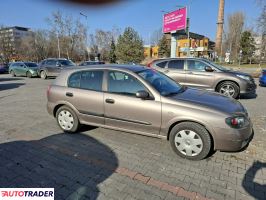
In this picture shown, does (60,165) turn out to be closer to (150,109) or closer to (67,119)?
(67,119)

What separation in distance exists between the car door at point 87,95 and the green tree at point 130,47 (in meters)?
42.4

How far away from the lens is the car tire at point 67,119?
507 cm

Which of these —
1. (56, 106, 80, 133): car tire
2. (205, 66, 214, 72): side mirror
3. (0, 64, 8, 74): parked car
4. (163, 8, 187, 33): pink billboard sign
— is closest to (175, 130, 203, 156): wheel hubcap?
(56, 106, 80, 133): car tire

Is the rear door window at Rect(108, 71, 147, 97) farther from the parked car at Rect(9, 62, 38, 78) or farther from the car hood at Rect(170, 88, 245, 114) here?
the parked car at Rect(9, 62, 38, 78)

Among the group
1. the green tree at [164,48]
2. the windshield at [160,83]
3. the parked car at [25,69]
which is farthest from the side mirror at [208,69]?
the green tree at [164,48]

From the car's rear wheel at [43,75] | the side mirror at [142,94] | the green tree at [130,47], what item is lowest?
the car's rear wheel at [43,75]

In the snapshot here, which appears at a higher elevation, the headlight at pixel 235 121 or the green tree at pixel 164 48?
the green tree at pixel 164 48

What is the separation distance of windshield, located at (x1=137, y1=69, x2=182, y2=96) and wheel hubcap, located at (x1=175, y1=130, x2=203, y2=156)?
837mm

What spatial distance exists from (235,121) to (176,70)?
596 cm

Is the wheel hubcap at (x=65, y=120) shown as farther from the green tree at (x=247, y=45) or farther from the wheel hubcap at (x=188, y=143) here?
the green tree at (x=247, y=45)

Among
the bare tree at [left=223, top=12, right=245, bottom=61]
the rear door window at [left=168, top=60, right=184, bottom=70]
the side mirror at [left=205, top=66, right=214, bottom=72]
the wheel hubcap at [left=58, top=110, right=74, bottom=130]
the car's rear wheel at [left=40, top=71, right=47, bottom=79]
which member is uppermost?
the bare tree at [left=223, top=12, right=245, bottom=61]

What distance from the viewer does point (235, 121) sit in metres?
3.63

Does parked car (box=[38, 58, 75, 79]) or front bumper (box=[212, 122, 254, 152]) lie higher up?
parked car (box=[38, 58, 75, 79])

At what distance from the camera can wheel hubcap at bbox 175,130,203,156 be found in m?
3.78
